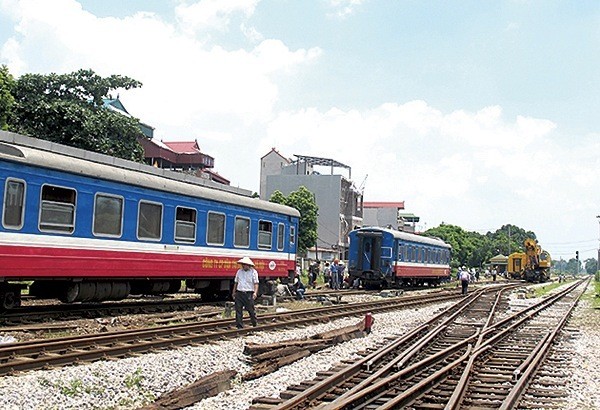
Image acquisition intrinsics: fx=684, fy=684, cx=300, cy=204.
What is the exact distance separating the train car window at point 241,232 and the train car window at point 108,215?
15.6 feet

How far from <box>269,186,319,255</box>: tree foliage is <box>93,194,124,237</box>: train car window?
127 feet

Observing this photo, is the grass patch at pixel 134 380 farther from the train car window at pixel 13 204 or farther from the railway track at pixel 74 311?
the train car window at pixel 13 204

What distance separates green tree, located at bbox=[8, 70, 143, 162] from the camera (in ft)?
103

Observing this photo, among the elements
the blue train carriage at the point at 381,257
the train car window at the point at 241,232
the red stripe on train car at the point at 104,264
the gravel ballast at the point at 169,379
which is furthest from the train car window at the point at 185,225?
the blue train carriage at the point at 381,257

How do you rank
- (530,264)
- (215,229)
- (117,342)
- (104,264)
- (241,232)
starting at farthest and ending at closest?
(530,264), (241,232), (215,229), (104,264), (117,342)

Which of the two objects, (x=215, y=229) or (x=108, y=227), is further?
(x=215, y=229)

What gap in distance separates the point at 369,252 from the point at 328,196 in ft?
120

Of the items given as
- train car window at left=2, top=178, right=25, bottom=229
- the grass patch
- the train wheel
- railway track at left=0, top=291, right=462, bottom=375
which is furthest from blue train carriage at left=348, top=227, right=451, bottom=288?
the grass patch

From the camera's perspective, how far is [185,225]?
53.7ft

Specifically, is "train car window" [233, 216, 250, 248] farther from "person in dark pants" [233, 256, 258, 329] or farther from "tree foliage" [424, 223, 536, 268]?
"tree foliage" [424, 223, 536, 268]

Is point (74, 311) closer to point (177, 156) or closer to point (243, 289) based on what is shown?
point (243, 289)

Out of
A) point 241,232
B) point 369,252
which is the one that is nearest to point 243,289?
point 241,232

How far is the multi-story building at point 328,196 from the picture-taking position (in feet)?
220

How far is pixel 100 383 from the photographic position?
26.0ft
